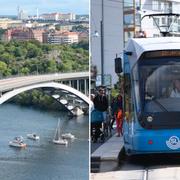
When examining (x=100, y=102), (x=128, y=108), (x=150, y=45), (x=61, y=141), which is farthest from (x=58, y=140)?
(x=100, y=102)

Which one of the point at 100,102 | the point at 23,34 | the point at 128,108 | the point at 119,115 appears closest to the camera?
the point at 23,34

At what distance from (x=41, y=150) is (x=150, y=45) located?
7.61 meters

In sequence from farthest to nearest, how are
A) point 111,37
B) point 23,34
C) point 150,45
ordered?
point 111,37
point 150,45
point 23,34

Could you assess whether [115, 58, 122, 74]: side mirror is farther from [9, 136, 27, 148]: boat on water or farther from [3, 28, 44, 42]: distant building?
[9, 136, 27, 148]: boat on water

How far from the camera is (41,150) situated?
17.8ft

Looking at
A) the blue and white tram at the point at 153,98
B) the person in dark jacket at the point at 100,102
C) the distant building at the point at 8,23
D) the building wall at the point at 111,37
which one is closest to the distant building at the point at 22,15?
the distant building at the point at 8,23

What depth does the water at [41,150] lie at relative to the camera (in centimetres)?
521

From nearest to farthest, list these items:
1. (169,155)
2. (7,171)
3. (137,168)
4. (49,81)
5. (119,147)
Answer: (7,171) < (49,81) < (137,168) < (169,155) < (119,147)

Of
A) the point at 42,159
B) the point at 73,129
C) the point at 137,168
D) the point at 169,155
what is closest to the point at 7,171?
the point at 42,159

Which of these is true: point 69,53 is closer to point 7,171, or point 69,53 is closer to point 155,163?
point 7,171

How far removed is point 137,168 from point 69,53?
22.6 feet

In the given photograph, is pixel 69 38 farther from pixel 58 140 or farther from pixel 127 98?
pixel 127 98

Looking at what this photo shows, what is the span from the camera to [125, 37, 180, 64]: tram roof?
12.6 m

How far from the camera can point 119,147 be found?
14.6m
